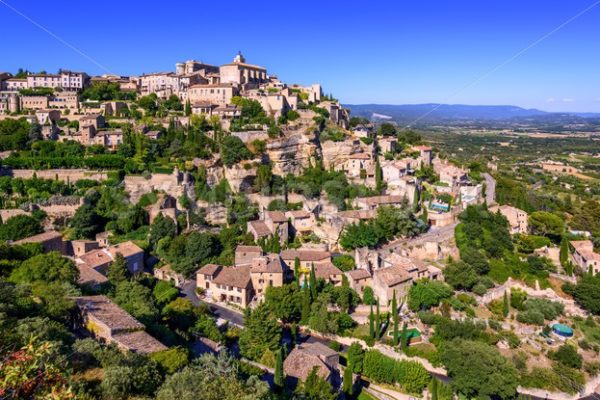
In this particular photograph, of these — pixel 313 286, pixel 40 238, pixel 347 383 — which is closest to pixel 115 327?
pixel 347 383

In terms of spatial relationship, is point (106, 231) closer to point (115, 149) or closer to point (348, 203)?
point (115, 149)

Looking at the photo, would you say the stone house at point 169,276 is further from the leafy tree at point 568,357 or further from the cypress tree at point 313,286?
the leafy tree at point 568,357

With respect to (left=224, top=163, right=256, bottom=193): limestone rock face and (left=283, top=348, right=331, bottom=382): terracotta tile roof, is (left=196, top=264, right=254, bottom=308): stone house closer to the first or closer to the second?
(left=283, top=348, right=331, bottom=382): terracotta tile roof

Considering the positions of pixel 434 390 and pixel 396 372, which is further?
pixel 396 372

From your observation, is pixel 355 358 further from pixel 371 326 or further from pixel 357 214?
pixel 357 214

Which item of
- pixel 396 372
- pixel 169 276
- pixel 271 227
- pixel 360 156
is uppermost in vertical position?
pixel 360 156

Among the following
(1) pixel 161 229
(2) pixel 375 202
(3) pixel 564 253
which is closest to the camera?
(3) pixel 564 253

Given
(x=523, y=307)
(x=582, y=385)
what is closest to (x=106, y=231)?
(x=523, y=307)
